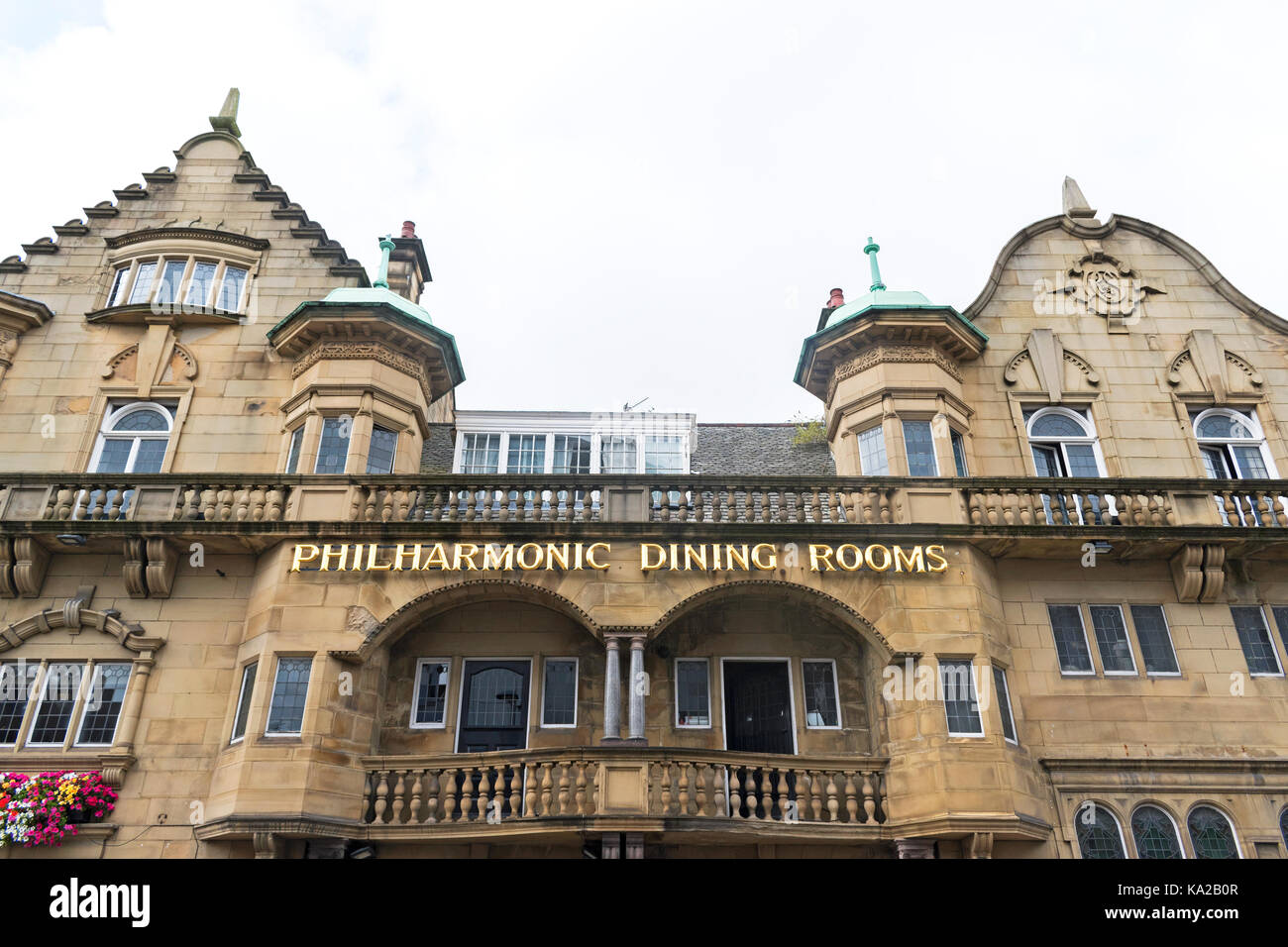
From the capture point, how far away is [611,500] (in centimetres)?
1634

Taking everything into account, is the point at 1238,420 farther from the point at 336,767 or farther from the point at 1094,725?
the point at 336,767

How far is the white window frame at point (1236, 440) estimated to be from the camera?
18359 mm

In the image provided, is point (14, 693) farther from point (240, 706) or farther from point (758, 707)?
point (758, 707)

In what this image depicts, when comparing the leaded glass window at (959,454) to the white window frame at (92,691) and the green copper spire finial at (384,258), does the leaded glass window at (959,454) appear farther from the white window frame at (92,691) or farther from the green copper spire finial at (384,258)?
the white window frame at (92,691)

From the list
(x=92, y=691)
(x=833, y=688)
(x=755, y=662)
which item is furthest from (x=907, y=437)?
(x=92, y=691)

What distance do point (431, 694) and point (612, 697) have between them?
371 centimetres

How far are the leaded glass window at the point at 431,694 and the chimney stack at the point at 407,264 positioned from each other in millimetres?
10186

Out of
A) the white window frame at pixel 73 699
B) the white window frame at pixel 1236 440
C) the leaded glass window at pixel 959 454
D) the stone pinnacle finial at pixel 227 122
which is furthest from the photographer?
the stone pinnacle finial at pixel 227 122

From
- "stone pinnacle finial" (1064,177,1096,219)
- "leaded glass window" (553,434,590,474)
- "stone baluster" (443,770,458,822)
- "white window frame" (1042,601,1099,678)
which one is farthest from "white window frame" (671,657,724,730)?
"stone pinnacle finial" (1064,177,1096,219)

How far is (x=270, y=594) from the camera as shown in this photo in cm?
1541

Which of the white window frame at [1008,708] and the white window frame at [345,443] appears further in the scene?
the white window frame at [345,443]

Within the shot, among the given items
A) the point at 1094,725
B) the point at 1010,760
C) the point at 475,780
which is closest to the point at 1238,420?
the point at 1094,725

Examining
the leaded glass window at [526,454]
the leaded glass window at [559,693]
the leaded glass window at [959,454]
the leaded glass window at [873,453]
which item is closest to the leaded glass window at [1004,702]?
the leaded glass window at [959,454]
